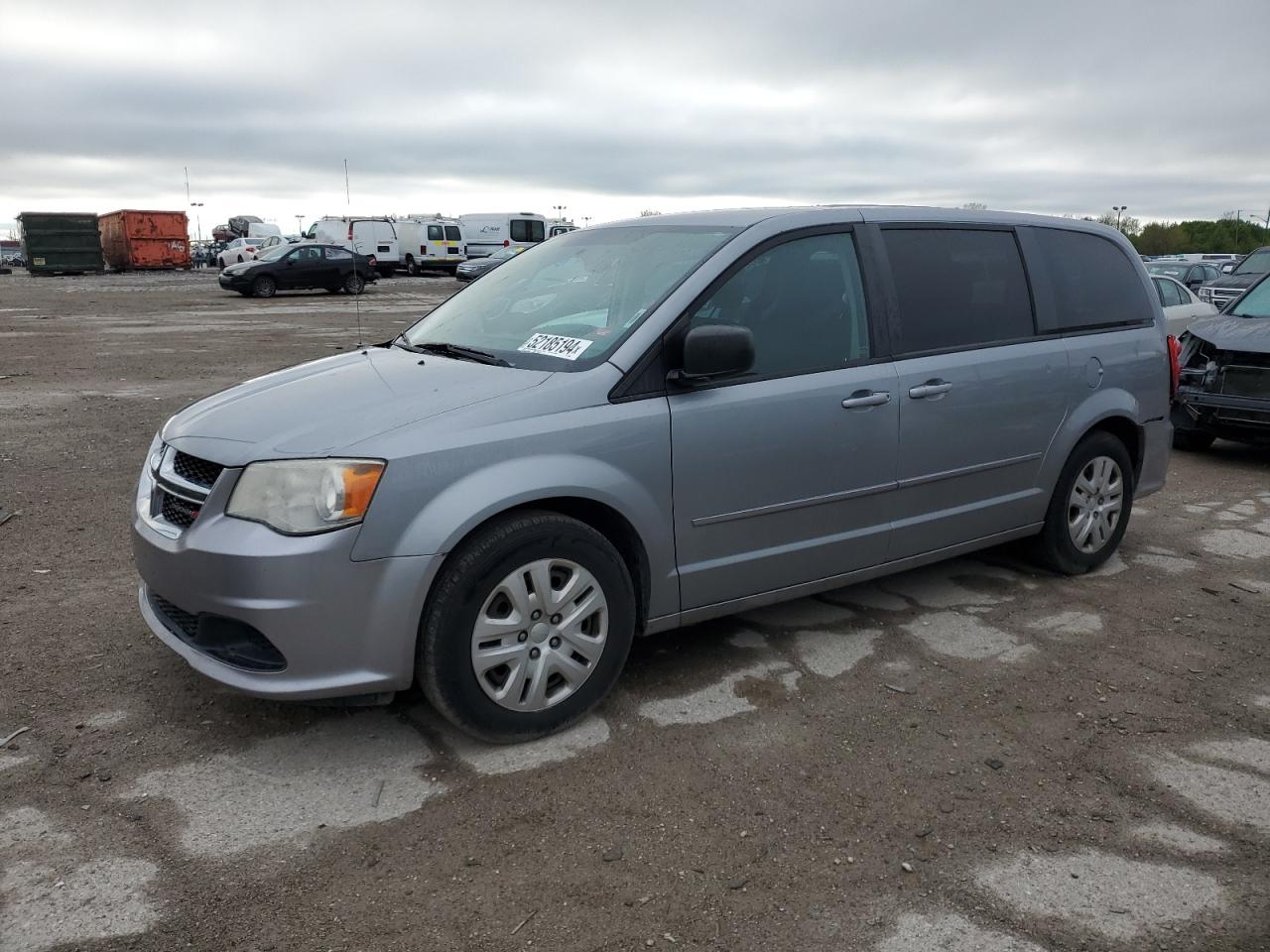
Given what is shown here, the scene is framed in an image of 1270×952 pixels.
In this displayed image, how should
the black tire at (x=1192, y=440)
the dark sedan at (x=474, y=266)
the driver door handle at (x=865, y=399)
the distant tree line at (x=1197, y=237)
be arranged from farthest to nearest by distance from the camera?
the distant tree line at (x=1197, y=237), the dark sedan at (x=474, y=266), the black tire at (x=1192, y=440), the driver door handle at (x=865, y=399)

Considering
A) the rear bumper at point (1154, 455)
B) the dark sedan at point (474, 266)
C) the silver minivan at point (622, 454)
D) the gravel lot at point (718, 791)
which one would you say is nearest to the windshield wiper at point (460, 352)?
the silver minivan at point (622, 454)

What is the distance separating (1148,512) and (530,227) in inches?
1478

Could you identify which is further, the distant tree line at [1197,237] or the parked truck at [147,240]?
the distant tree line at [1197,237]

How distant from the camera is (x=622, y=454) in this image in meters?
3.32

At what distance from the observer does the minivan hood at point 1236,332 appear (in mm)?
7559

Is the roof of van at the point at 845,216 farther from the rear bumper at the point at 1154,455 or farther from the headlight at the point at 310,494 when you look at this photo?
the headlight at the point at 310,494

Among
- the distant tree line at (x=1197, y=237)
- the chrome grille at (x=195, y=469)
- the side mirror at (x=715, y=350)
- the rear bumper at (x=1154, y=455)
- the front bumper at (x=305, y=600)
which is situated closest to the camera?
the front bumper at (x=305, y=600)

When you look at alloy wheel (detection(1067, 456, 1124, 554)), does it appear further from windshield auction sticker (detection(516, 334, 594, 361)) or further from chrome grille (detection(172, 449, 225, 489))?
chrome grille (detection(172, 449, 225, 489))

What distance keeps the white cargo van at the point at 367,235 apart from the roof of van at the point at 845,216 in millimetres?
Result: 34234

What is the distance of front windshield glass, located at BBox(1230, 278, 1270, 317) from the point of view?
832cm

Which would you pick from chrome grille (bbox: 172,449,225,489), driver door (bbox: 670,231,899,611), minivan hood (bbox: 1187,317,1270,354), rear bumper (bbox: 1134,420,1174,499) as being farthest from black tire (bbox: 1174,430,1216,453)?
chrome grille (bbox: 172,449,225,489)

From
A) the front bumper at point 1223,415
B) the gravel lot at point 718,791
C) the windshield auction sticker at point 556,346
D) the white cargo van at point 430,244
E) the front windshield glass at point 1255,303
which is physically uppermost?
the white cargo van at point 430,244

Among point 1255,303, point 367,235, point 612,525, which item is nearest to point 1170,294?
point 1255,303

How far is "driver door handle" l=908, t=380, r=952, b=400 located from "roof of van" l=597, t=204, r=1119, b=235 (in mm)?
713
